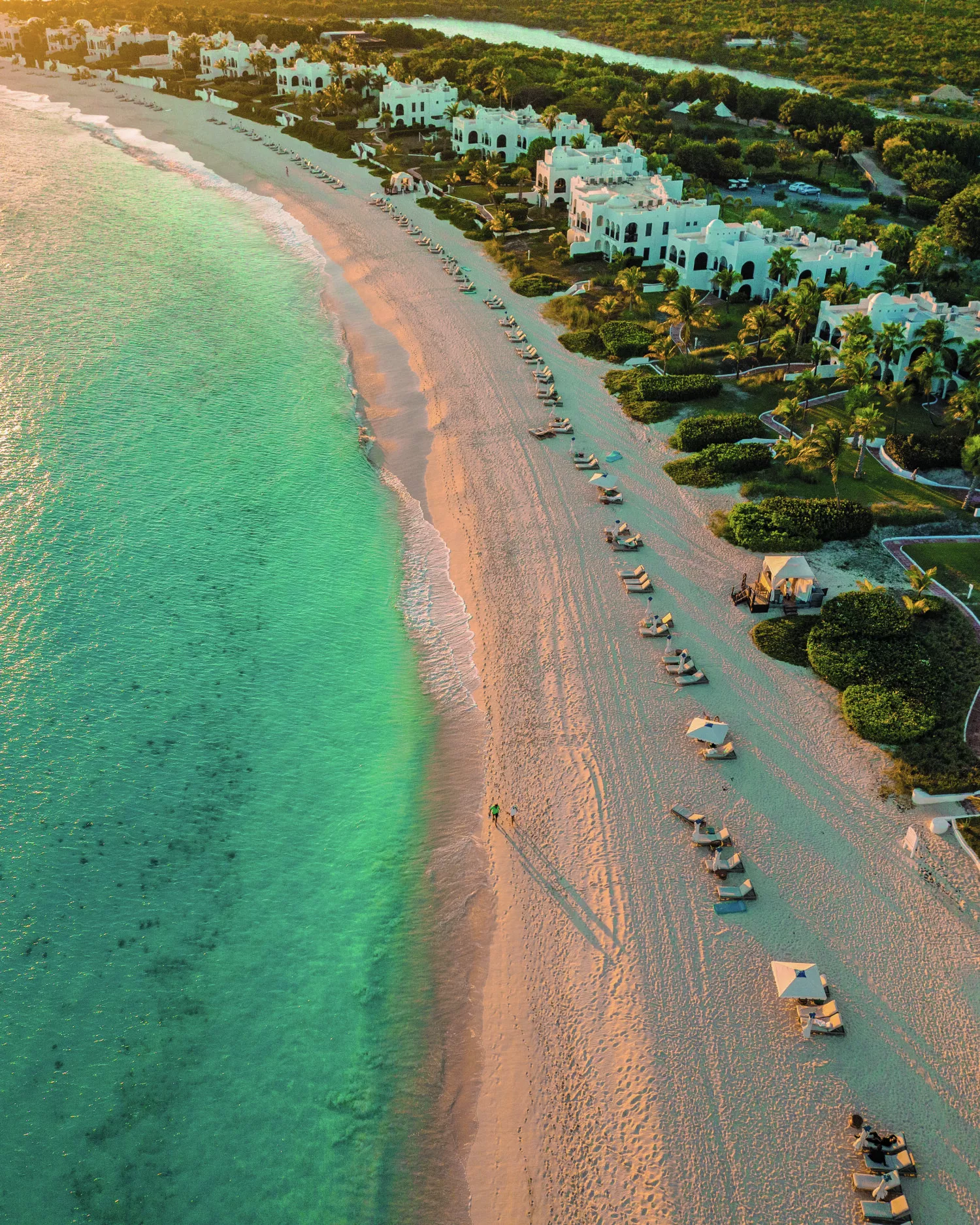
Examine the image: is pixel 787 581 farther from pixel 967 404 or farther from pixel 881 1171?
pixel 881 1171

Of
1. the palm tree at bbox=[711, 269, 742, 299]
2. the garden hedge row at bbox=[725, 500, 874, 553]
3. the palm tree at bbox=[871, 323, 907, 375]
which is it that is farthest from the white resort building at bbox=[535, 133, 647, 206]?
the garden hedge row at bbox=[725, 500, 874, 553]

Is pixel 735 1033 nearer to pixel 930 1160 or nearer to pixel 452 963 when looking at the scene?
pixel 930 1160

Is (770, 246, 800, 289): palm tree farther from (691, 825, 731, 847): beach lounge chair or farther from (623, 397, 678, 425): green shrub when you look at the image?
(691, 825, 731, 847): beach lounge chair

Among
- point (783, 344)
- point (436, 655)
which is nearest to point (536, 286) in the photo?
point (783, 344)

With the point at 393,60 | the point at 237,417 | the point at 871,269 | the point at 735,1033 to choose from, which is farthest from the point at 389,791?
the point at 393,60

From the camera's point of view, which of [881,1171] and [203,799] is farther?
[203,799]

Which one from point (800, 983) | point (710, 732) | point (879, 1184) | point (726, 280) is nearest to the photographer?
point (879, 1184)

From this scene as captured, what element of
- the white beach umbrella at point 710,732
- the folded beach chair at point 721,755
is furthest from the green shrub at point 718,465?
the folded beach chair at point 721,755
